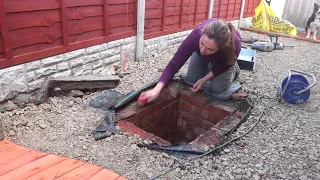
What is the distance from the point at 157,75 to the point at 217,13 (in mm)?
3824

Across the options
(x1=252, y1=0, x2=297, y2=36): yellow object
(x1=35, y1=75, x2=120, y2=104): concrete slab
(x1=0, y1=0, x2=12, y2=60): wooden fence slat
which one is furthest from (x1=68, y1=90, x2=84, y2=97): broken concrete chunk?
(x1=252, y1=0, x2=297, y2=36): yellow object

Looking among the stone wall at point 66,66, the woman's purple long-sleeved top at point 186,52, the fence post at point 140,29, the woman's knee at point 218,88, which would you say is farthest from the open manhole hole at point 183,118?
the fence post at point 140,29

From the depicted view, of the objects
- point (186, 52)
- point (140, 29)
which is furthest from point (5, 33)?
point (140, 29)

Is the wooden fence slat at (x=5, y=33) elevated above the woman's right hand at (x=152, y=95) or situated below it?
above

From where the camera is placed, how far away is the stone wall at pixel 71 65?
2870 millimetres

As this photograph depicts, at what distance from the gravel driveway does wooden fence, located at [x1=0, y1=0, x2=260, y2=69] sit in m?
0.61

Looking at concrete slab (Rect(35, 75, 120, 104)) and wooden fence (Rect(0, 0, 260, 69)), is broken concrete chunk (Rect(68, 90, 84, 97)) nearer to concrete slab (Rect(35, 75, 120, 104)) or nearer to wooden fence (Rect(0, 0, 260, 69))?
concrete slab (Rect(35, 75, 120, 104))

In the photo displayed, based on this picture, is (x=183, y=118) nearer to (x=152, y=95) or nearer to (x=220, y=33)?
(x=152, y=95)

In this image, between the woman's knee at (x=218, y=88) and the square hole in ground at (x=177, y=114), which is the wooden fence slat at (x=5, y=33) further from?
the woman's knee at (x=218, y=88)

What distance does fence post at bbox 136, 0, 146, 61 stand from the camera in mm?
4434

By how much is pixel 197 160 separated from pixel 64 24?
222cm

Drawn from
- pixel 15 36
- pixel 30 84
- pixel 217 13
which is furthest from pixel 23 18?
pixel 217 13

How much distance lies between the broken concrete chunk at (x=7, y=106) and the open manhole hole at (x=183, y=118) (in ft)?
3.55

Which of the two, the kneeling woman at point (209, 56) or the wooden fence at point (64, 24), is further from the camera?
the wooden fence at point (64, 24)
